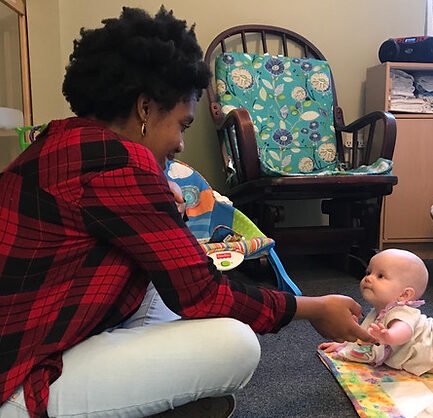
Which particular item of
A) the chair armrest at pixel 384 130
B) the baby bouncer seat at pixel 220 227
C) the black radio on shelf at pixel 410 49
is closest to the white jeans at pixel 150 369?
the baby bouncer seat at pixel 220 227

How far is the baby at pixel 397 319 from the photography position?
1157mm

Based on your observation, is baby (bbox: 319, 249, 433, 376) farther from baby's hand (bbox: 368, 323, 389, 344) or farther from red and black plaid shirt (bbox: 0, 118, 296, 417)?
red and black plaid shirt (bbox: 0, 118, 296, 417)

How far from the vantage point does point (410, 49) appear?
2504 millimetres

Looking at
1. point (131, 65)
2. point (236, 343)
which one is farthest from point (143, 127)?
point (236, 343)

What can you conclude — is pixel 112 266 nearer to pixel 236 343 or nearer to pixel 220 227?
pixel 236 343

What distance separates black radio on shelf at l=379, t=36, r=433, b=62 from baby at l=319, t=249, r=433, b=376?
1.60 m

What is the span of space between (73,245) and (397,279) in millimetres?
838

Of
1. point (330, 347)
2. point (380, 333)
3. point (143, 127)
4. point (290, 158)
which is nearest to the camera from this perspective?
point (143, 127)

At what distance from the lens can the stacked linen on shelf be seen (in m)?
2.48

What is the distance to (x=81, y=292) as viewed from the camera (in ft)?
2.26

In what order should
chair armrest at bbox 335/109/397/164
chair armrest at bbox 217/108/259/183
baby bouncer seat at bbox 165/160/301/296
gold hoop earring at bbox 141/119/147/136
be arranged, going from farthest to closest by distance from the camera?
chair armrest at bbox 335/109/397/164 → chair armrest at bbox 217/108/259/183 → baby bouncer seat at bbox 165/160/301/296 → gold hoop earring at bbox 141/119/147/136

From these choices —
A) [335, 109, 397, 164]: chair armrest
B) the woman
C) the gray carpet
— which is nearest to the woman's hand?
the woman

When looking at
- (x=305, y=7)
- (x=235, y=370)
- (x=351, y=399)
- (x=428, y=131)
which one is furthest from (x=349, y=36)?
(x=235, y=370)

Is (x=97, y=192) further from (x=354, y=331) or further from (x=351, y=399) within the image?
(x=351, y=399)
